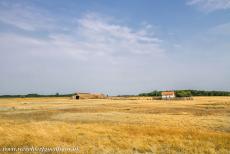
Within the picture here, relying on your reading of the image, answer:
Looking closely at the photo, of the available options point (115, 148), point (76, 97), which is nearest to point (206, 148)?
point (115, 148)

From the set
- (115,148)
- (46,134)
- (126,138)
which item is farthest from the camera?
(46,134)

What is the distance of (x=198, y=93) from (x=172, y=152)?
17903cm

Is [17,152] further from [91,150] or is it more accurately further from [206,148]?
[206,148]

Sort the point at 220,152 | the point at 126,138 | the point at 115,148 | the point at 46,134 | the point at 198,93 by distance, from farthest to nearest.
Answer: the point at 198,93
the point at 46,134
the point at 126,138
the point at 115,148
the point at 220,152

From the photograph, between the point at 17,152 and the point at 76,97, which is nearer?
the point at 17,152

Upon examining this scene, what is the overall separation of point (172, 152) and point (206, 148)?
5.18 ft

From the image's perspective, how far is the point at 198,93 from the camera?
181 meters

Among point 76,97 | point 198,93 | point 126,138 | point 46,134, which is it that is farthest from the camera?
point 198,93

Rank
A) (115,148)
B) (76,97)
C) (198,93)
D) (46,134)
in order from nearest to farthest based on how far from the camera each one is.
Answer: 1. (115,148)
2. (46,134)
3. (76,97)
4. (198,93)

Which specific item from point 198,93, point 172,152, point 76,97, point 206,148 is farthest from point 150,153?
point 198,93

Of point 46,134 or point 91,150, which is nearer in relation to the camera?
point 91,150

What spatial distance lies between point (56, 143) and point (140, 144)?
13.1 ft

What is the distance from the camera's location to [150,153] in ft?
36.1

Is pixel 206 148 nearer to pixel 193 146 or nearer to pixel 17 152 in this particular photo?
pixel 193 146
